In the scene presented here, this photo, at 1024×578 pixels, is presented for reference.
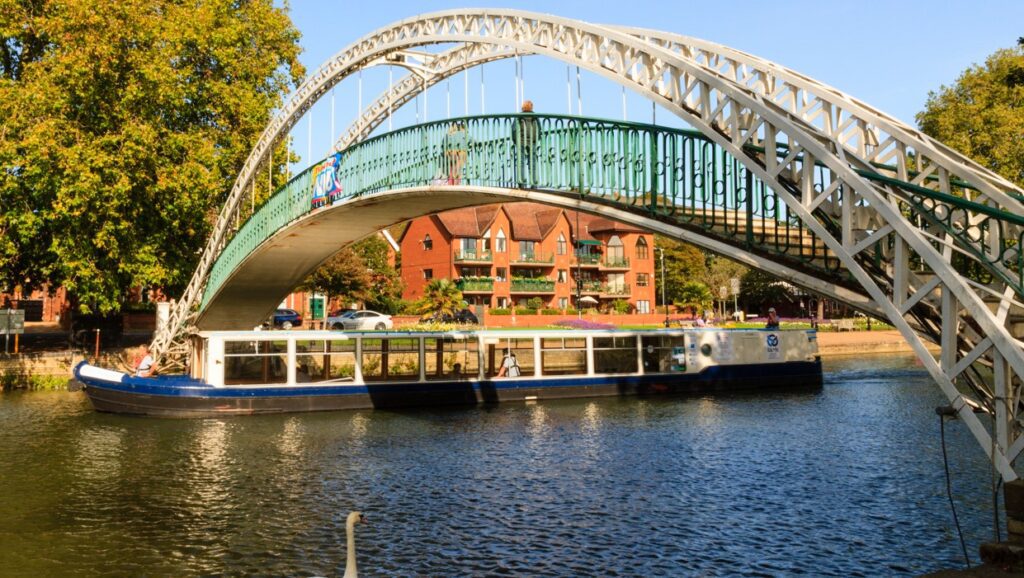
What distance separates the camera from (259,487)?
55.8ft

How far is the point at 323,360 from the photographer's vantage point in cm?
2853

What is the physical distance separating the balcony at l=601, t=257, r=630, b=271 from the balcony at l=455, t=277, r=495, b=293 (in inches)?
495

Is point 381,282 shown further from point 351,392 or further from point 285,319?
point 351,392

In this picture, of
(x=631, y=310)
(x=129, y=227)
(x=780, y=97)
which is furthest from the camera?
(x=631, y=310)

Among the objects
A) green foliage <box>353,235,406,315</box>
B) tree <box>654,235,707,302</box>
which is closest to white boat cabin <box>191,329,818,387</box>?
green foliage <box>353,235,406,315</box>

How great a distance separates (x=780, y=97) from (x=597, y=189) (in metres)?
4.32

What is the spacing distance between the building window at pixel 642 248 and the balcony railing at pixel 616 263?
191 centimetres

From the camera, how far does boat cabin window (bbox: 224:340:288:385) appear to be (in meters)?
27.6

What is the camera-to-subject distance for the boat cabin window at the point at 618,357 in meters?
32.6

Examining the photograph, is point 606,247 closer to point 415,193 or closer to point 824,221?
point 415,193

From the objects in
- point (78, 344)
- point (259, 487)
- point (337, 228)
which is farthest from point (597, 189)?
point (78, 344)

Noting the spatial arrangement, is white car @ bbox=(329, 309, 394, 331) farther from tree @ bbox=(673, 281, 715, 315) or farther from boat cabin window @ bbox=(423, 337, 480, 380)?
tree @ bbox=(673, 281, 715, 315)

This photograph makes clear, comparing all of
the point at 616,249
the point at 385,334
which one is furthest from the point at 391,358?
the point at 616,249

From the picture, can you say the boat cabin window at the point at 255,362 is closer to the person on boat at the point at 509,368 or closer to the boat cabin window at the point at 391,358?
the boat cabin window at the point at 391,358
